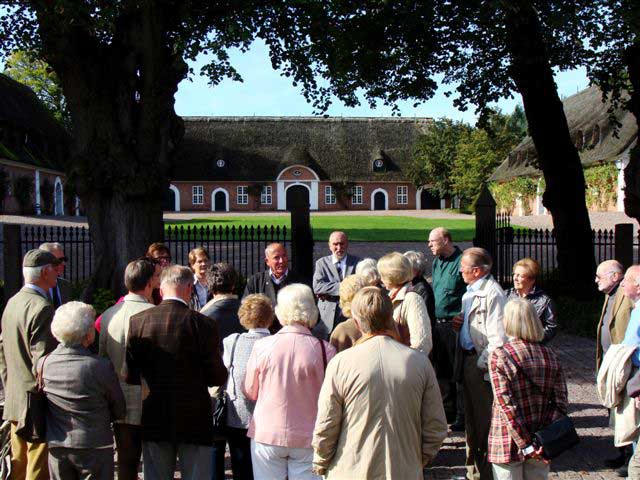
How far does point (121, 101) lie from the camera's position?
1160cm

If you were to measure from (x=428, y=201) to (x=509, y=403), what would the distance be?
6339cm

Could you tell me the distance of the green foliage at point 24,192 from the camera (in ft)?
124

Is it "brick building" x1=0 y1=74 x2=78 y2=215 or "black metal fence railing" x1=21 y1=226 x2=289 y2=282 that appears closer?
"black metal fence railing" x1=21 y1=226 x2=289 y2=282

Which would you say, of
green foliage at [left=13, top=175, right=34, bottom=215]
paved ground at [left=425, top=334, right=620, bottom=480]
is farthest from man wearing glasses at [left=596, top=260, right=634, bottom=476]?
green foliage at [left=13, top=175, right=34, bottom=215]

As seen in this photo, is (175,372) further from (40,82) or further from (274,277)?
(40,82)

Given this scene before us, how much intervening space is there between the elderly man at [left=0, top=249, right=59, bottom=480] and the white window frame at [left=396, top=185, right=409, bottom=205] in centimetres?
6248

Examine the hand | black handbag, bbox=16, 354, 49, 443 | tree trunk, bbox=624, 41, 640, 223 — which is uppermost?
tree trunk, bbox=624, 41, 640, 223

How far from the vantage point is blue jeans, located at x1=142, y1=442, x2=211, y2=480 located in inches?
175

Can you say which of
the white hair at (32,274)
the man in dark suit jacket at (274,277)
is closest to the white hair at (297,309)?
the white hair at (32,274)

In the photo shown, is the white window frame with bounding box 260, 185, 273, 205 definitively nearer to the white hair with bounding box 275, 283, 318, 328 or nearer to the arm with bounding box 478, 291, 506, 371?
the arm with bounding box 478, 291, 506, 371

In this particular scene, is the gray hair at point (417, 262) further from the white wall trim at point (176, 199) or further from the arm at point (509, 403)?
the white wall trim at point (176, 199)

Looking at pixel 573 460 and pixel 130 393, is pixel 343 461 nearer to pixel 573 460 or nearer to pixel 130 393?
pixel 130 393

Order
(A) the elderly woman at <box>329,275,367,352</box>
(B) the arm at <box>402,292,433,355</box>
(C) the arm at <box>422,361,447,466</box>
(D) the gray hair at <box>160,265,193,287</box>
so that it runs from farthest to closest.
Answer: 1. (B) the arm at <box>402,292,433,355</box>
2. (A) the elderly woman at <box>329,275,367,352</box>
3. (D) the gray hair at <box>160,265,193,287</box>
4. (C) the arm at <box>422,361,447,466</box>

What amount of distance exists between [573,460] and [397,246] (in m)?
18.4
